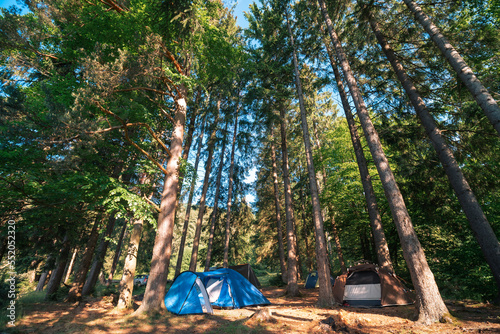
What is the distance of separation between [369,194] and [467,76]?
556 centimetres

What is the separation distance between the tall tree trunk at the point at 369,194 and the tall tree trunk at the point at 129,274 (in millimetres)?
10514

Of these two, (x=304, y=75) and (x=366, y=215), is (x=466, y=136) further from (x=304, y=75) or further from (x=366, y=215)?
(x=304, y=75)

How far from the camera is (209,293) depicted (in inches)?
374

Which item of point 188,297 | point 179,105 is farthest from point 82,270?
point 179,105

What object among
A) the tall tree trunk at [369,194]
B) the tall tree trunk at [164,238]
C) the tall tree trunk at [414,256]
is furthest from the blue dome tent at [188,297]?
the tall tree trunk at [369,194]

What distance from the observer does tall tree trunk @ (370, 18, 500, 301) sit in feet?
19.4

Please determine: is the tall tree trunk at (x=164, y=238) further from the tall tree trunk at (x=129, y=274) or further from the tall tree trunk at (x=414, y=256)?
the tall tree trunk at (x=414, y=256)

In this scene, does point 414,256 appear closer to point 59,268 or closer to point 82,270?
point 82,270

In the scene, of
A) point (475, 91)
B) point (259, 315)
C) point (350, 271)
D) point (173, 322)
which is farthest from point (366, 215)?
point (173, 322)

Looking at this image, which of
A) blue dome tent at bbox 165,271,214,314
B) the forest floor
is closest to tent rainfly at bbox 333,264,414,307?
the forest floor

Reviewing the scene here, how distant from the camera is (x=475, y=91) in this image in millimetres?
6121

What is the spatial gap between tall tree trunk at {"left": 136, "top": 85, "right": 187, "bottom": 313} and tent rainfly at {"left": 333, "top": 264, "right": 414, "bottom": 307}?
24.9ft

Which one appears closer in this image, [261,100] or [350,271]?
[350,271]

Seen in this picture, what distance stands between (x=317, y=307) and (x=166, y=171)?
7.92 meters
